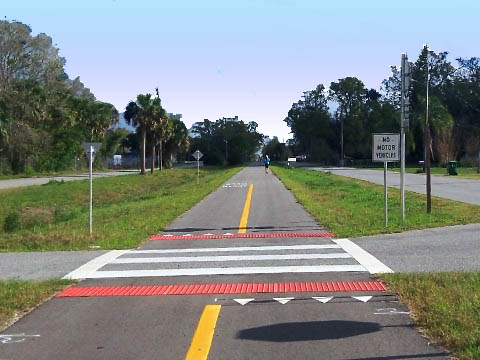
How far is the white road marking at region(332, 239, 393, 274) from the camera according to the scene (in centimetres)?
1024

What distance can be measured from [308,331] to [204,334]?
1.07 meters

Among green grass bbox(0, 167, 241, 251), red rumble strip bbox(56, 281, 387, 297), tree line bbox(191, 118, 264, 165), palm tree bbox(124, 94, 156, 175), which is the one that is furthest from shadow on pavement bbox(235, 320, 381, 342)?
tree line bbox(191, 118, 264, 165)

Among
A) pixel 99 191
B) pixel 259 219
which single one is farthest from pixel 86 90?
pixel 259 219

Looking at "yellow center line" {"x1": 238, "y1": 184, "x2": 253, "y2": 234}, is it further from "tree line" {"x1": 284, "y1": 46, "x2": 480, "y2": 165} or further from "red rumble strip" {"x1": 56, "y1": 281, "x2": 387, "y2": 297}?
"tree line" {"x1": 284, "y1": 46, "x2": 480, "y2": 165}

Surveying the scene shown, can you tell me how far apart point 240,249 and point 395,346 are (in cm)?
730

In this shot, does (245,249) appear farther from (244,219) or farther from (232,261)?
(244,219)

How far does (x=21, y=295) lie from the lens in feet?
28.1

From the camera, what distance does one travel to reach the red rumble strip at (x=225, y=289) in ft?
28.9

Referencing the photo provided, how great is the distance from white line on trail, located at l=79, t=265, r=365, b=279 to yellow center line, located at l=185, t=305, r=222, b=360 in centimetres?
249

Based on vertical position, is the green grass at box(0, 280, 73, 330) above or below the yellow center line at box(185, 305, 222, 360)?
below

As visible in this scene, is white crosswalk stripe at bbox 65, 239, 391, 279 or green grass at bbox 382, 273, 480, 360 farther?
white crosswalk stripe at bbox 65, 239, 391, 279

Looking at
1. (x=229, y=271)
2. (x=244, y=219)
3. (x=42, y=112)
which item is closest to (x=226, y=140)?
(x=42, y=112)

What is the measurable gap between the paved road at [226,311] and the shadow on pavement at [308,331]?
1 cm

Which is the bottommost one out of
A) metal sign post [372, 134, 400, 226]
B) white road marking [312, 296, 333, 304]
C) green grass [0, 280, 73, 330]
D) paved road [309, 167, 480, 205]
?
green grass [0, 280, 73, 330]
